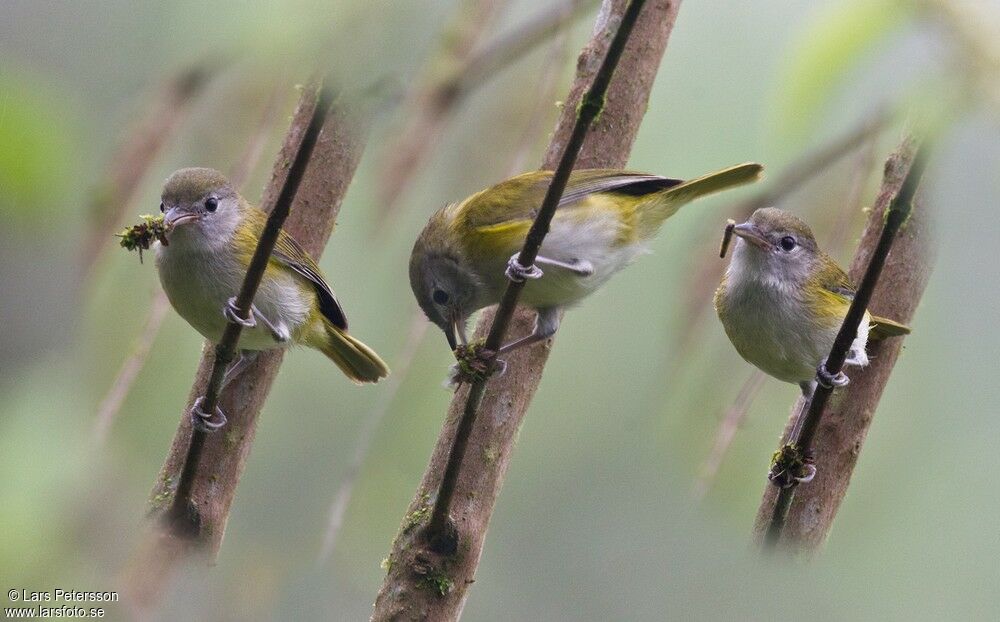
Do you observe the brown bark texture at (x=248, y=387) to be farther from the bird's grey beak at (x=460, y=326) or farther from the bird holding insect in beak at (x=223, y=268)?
the bird's grey beak at (x=460, y=326)

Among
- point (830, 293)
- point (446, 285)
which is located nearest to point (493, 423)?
point (446, 285)

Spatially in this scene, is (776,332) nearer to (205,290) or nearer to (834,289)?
(834,289)

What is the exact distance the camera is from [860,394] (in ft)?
8.72

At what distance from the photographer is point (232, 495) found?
2.61m

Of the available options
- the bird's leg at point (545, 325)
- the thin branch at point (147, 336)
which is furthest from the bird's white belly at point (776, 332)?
the thin branch at point (147, 336)

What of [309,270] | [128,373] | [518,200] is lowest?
[128,373]

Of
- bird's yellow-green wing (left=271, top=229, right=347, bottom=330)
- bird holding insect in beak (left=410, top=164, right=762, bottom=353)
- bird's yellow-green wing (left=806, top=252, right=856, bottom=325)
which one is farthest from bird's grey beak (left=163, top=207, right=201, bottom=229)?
bird's yellow-green wing (left=806, top=252, right=856, bottom=325)

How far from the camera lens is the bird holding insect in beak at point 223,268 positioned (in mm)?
2693

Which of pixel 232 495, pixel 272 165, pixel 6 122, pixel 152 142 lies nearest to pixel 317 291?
pixel 272 165

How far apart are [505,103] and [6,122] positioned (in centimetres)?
184

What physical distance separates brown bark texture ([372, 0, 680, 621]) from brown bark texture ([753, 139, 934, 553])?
2.43 feet

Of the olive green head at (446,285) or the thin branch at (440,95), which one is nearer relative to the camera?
the thin branch at (440,95)

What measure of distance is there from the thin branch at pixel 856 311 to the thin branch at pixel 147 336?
888mm

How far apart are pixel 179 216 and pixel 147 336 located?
0.87 metres
